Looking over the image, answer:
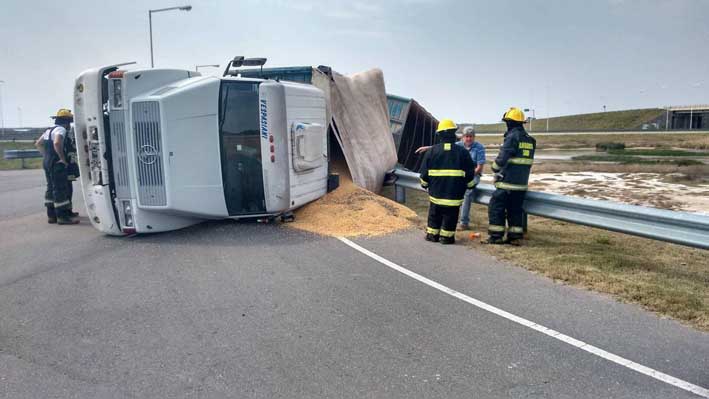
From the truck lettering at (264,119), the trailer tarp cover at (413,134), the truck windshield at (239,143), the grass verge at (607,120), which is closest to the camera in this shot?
the truck windshield at (239,143)

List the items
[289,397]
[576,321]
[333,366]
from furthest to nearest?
[576,321]
[333,366]
[289,397]

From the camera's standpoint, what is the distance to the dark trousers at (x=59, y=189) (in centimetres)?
Answer: 957

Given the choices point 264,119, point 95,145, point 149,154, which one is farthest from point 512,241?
point 95,145

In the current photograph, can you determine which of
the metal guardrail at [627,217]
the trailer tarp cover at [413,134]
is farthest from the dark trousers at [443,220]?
the trailer tarp cover at [413,134]

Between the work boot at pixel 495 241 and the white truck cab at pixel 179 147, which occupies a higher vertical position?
the white truck cab at pixel 179 147

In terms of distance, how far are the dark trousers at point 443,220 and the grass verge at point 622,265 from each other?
1.21 ft

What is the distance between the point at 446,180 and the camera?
7797 mm

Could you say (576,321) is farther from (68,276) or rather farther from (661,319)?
(68,276)

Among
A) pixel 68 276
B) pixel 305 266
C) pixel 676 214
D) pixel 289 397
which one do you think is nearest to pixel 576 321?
pixel 676 214

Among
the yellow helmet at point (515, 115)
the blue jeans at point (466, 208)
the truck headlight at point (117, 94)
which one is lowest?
the blue jeans at point (466, 208)

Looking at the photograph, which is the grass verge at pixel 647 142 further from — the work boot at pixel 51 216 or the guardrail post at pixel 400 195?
the work boot at pixel 51 216

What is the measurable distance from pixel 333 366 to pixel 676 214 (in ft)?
14.0

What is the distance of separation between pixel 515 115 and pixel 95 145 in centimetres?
585

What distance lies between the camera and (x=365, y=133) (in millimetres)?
11734
